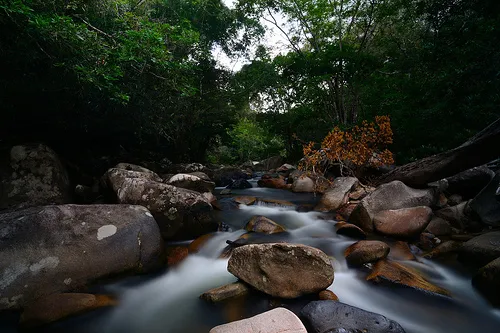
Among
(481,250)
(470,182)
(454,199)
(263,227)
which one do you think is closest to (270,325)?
(263,227)

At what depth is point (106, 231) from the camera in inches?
133

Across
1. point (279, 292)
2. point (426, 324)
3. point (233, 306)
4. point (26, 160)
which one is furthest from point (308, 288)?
point (26, 160)

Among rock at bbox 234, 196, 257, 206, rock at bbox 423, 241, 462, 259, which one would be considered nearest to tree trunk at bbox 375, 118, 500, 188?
rock at bbox 423, 241, 462, 259

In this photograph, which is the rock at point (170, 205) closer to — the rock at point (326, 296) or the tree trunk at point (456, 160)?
the rock at point (326, 296)

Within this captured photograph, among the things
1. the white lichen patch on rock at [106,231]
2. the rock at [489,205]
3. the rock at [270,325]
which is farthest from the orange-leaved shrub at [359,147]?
the rock at [270,325]

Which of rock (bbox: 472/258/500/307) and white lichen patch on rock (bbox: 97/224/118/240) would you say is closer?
rock (bbox: 472/258/500/307)

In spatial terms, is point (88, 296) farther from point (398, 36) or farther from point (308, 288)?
point (398, 36)

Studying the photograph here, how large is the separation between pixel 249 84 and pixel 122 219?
542 inches

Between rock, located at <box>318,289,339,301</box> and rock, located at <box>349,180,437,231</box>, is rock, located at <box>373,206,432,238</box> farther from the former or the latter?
rock, located at <box>318,289,339,301</box>

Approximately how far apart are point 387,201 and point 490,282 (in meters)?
2.35

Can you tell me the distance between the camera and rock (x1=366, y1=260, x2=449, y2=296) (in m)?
3.14

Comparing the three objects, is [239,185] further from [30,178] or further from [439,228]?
[439,228]

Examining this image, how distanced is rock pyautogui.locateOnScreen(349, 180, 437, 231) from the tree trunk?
44cm

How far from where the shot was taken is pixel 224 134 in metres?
16.5
